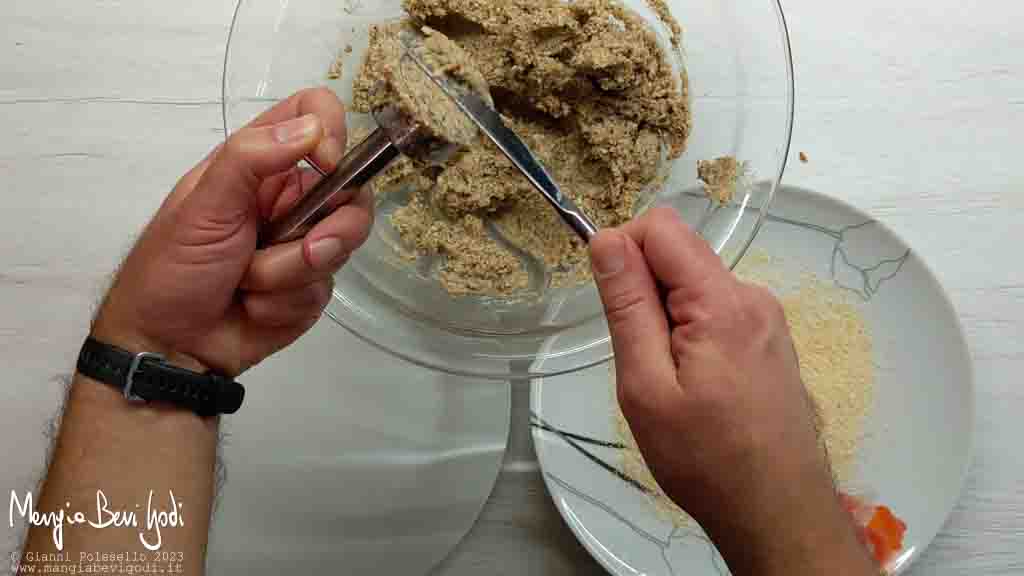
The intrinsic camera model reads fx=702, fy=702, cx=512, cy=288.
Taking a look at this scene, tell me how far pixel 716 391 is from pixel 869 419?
2.18 feet

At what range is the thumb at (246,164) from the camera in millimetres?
807

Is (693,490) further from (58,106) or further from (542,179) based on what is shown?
(58,106)

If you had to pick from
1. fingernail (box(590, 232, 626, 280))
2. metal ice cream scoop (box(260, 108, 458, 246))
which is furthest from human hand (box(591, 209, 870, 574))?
metal ice cream scoop (box(260, 108, 458, 246))

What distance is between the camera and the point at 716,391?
2.40 ft

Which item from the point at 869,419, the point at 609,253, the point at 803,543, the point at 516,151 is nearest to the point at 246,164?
the point at 516,151

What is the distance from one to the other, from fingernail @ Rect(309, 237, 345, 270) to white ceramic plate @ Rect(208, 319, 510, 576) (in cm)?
43

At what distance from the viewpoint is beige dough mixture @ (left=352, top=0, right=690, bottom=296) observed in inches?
39.2

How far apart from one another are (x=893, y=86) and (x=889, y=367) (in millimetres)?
539

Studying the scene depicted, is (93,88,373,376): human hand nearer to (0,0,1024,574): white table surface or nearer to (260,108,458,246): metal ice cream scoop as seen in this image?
(260,108,458,246): metal ice cream scoop

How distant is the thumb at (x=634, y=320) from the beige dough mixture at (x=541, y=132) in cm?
27

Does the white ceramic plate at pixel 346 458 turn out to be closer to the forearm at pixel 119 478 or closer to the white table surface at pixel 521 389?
the white table surface at pixel 521 389

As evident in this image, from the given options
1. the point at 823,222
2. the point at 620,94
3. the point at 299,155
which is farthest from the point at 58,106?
the point at 823,222

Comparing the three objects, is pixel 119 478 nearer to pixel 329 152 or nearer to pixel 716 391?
pixel 329 152

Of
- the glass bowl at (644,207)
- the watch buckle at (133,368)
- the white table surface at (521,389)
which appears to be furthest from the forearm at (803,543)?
the watch buckle at (133,368)
